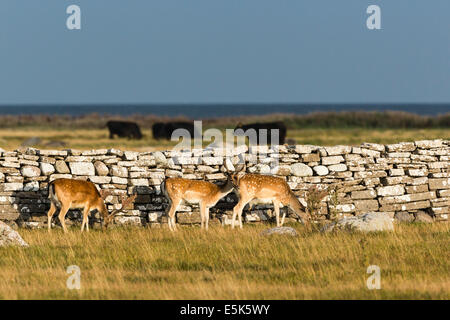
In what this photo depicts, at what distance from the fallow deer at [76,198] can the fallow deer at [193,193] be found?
56.4 inches

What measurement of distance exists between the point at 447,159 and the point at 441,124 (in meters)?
35.0

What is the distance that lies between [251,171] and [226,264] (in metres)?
6.06

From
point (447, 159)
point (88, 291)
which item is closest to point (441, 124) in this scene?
point (447, 159)

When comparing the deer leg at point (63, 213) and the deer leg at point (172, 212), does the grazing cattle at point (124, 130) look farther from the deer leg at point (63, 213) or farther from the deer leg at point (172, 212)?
the deer leg at point (63, 213)

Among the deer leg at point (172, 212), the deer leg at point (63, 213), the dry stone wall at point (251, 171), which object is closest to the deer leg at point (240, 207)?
the dry stone wall at point (251, 171)

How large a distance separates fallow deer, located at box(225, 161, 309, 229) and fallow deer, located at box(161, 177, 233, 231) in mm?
341

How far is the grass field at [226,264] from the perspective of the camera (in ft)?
36.2

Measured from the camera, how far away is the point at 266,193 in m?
17.4

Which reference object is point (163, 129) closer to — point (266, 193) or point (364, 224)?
point (266, 193)

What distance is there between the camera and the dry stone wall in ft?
58.2

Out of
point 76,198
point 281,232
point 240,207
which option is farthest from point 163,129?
point 281,232

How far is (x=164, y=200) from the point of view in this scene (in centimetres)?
1831

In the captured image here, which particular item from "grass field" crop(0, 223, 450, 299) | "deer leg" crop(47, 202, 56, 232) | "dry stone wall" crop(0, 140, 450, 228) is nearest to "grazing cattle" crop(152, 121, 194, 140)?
"dry stone wall" crop(0, 140, 450, 228)
